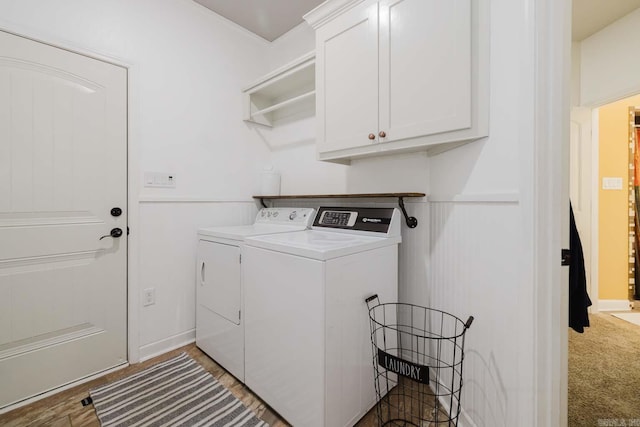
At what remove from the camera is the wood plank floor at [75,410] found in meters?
1.35

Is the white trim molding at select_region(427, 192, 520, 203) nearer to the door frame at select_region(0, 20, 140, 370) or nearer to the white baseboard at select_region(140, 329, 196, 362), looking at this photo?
the door frame at select_region(0, 20, 140, 370)

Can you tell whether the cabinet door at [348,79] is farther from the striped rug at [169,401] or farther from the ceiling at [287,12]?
the striped rug at [169,401]

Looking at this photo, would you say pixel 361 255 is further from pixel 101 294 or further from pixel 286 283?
pixel 101 294

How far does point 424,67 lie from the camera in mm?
1291

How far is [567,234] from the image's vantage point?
0.95 metres

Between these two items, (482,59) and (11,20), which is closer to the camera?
(482,59)

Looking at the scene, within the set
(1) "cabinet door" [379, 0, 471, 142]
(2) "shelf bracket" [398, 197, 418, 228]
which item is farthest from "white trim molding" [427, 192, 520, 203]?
(1) "cabinet door" [379, 0, 471, 142]

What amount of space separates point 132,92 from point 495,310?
7.80 feet

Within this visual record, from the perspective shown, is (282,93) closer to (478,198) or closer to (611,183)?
(478,198)

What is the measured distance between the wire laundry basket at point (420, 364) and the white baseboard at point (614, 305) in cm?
245

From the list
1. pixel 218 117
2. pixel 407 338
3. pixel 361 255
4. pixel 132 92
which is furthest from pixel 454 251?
pixel 132 92

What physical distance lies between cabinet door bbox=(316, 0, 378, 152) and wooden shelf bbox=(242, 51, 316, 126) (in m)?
0.35

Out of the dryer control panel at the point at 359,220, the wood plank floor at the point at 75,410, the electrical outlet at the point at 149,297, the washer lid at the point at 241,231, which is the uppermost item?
the dryer control panel at the point at 359,220

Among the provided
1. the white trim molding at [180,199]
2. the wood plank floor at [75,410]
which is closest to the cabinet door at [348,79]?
the white trim molding at [180,199]
